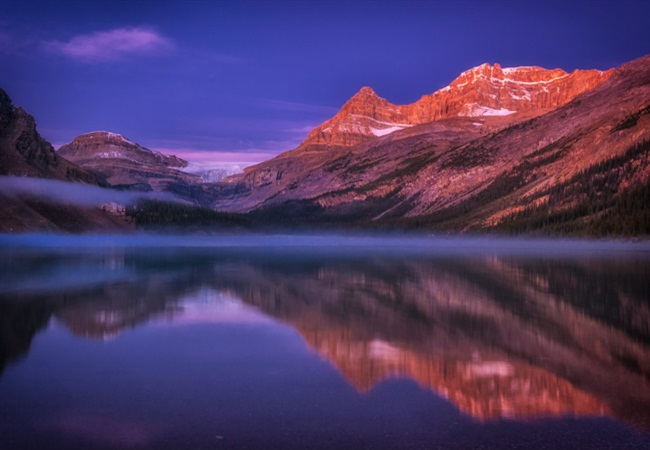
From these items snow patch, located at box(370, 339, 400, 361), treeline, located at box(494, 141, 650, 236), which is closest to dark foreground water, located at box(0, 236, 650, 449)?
snow patch, located at box(370, 339, 400, 361)

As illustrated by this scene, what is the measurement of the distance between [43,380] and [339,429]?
991cm

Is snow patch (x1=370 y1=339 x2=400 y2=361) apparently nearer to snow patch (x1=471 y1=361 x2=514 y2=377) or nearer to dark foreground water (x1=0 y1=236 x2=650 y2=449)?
dark foreground water (x1=0 y1=236 x2=650 y2=449)

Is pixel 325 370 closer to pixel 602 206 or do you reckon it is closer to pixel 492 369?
pixel 492 369

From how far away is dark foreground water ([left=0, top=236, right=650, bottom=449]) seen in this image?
1304 cm

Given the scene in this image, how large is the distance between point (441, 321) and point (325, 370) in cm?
1065

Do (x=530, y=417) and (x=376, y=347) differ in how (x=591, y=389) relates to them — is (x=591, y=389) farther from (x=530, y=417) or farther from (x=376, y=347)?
(x=376, y=347)

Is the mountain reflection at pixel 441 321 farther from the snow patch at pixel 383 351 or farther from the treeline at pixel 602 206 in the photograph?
the treeline at pixel 602 206

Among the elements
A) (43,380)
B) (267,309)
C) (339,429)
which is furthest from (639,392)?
(267,309)

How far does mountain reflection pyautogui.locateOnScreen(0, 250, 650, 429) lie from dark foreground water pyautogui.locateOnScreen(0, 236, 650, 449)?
10 centimetres

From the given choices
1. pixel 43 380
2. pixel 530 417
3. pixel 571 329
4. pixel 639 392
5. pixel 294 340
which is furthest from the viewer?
pixel 571 329

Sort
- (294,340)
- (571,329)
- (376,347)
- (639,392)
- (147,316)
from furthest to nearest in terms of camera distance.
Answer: (147,316) → (571,329) → (294,340) → (376,347) → (639,392)

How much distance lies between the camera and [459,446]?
12219 mm

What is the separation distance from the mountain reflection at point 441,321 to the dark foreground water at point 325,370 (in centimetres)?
10

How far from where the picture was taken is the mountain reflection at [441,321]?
16.6 meters
